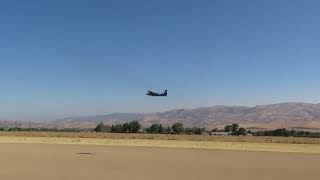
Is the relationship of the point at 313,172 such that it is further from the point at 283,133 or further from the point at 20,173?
the point at 283,133

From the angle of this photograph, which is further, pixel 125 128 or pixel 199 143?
pixel 125 128

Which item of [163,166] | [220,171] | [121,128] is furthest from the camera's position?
[121,128]

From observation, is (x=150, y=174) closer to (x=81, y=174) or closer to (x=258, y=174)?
(x=81, y=174)

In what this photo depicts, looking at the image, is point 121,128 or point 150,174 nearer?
point 150,174

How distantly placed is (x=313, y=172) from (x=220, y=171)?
4.75m

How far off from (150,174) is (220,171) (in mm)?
3985

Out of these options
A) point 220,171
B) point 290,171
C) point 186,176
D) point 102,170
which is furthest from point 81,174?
point 290,171

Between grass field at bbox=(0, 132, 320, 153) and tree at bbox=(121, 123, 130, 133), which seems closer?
grass field at bbox=(0, 132, 320, 153)

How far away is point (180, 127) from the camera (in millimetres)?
145625

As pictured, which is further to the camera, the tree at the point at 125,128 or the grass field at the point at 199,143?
the tree at the point at 125,128

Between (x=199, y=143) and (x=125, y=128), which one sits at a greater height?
(x=125, y=128)

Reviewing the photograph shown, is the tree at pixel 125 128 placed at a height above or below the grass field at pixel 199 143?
above

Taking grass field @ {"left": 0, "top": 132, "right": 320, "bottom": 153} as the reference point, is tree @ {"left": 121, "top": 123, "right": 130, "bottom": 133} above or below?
above

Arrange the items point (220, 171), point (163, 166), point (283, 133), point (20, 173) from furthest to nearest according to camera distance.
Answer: point (283, 133)
point (163, 166)
point (220, 171)
point (20, 173)
